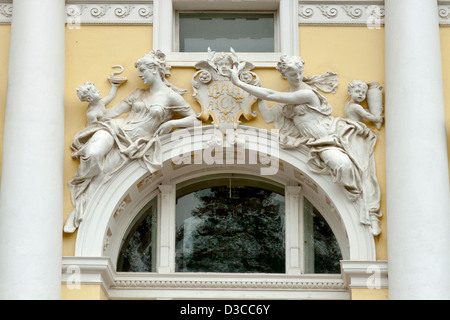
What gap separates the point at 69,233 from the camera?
1469 cm

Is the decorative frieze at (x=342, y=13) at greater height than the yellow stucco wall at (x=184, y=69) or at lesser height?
greater

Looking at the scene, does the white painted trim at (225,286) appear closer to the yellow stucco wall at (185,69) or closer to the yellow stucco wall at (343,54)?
the yellow stucco wall at (185,69)

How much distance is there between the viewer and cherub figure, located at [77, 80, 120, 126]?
15.0 metres

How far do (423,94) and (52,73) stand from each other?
429 cm

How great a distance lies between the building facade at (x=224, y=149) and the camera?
14.4 metres

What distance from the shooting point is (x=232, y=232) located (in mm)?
15453

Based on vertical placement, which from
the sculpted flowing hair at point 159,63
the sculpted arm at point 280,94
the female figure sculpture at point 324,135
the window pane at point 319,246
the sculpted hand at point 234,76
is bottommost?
the window pane at point 319,246

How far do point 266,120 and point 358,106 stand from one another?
1.10 meters

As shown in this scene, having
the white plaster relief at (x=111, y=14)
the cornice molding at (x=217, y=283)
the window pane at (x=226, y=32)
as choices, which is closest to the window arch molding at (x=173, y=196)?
the cornice molding at (x=217, y=283)

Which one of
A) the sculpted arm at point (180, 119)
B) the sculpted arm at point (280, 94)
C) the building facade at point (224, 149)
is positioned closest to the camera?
the building facade at point (224, 149)

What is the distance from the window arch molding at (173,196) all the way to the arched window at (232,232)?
0.37ft

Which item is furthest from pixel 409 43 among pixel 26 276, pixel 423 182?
pixel 26 276

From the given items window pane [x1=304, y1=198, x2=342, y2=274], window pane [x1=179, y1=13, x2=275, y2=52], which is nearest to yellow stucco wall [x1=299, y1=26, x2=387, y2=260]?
window pane [x1=179, y1=13, x2=275, y2=52]
